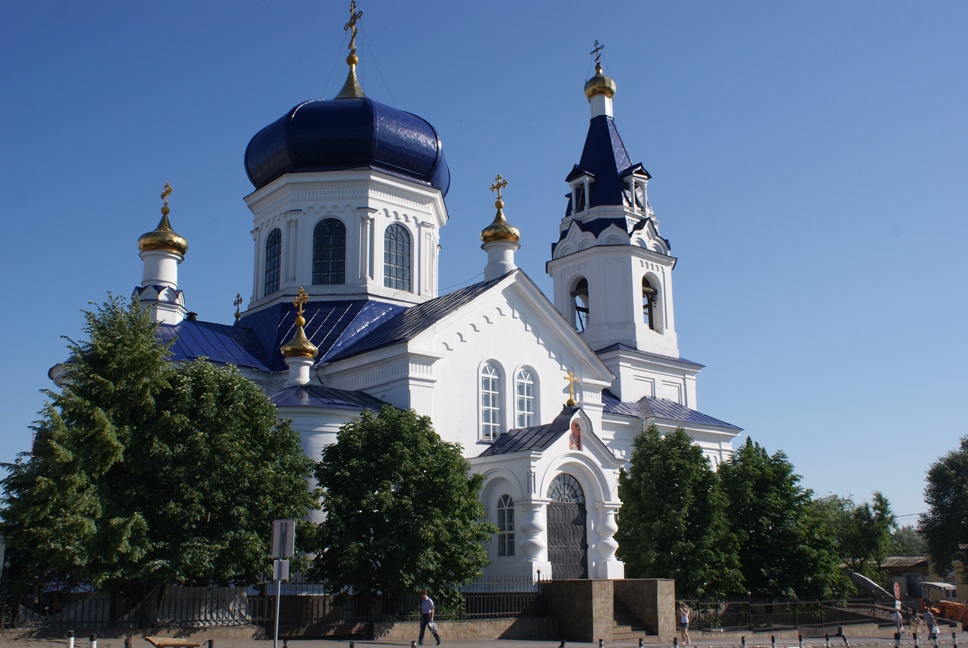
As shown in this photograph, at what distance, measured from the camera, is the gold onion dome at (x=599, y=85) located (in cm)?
3891

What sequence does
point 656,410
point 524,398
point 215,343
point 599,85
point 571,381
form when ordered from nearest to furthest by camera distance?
point 571,381 → point 524,398 → point 215,343 → point 656,410 → point 599,85

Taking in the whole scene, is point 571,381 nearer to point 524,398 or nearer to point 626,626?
point 524,398

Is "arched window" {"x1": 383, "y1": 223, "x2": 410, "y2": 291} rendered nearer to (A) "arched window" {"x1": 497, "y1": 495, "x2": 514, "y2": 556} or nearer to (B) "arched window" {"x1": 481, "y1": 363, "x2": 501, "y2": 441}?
(B) "arched window" {"x1": 481, "y1": 363, "x2": 501, "y2": 441}

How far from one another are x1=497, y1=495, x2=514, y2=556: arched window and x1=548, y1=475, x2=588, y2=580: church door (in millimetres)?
954

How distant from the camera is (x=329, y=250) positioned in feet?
96.7

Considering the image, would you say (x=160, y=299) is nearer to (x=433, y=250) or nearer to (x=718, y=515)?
(x=433, y=250)

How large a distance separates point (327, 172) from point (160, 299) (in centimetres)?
647

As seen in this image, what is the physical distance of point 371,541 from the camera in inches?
722

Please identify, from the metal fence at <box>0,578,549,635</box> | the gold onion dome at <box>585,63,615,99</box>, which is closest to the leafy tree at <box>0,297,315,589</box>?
the metal fence at <box>0,578,549,635</box>

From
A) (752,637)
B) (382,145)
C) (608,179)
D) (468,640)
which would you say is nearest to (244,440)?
(468,640)

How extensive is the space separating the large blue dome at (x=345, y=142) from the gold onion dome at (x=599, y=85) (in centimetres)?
1090

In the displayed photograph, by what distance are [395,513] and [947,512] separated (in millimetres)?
40197

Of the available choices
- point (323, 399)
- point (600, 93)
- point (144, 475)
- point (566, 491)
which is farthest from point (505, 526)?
point (600, 93)

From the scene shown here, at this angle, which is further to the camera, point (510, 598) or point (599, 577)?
point (599, 577)
